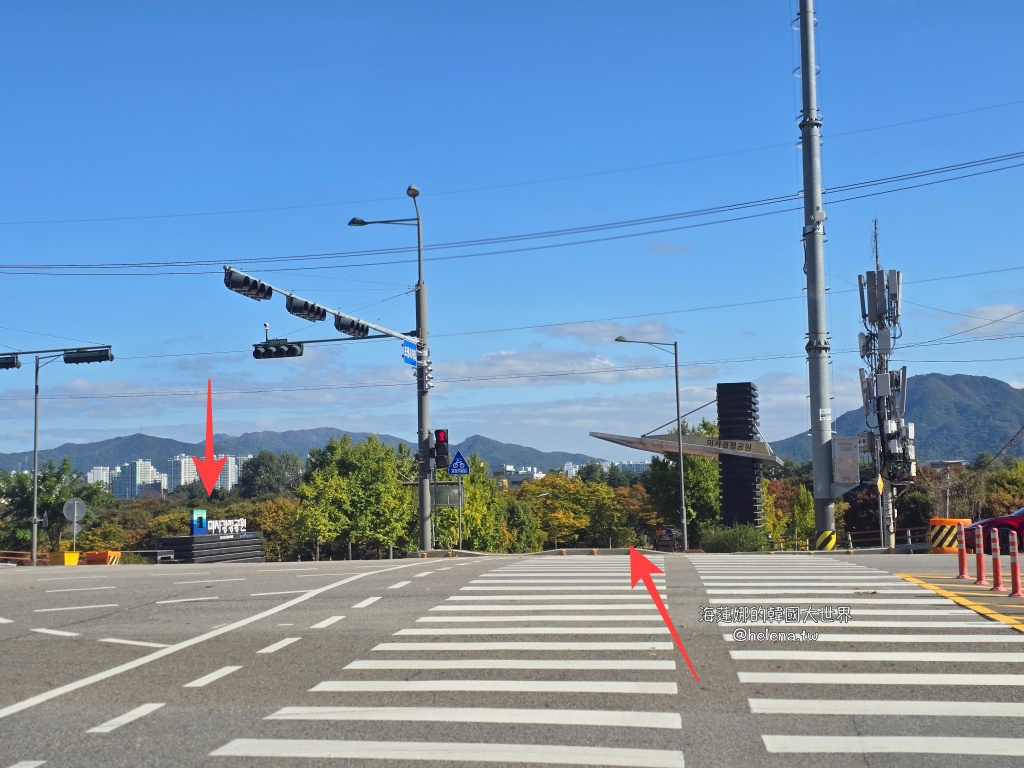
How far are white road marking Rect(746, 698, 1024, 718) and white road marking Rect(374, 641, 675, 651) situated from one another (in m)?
2.48

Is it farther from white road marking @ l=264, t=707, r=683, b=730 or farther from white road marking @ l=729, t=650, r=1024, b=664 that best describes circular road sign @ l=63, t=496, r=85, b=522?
white road marking @ l=729, t=650, r=1024, b=664

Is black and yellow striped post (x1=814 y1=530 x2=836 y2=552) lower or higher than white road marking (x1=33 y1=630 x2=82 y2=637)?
higher

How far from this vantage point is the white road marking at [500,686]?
9.22 meters

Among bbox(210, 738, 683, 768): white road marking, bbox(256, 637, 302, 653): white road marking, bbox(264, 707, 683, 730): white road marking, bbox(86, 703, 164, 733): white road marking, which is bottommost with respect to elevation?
bbox(86, 703, 164, 733): white road marking

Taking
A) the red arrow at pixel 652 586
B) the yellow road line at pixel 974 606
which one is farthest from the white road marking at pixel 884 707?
the yellow road line at pixel 974 606

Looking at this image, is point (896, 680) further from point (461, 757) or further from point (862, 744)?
point (461, 757)

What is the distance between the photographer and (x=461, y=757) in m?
7.23

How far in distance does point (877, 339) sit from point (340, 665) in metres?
32.6

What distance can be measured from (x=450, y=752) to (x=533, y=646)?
4.12 m

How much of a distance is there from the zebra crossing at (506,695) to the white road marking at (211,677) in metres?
1.17

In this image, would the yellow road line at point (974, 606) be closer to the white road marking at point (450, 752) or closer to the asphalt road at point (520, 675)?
the asphalt road at point (520, 675)

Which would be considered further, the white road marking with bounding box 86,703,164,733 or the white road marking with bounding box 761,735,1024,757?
→ the white road marking with bounding box 86,703,164,733

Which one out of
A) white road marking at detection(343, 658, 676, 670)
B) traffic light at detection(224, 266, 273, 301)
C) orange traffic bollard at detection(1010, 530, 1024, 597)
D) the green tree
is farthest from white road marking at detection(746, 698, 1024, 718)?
the green tree

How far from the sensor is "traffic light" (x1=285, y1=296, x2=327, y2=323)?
80.6 ft
